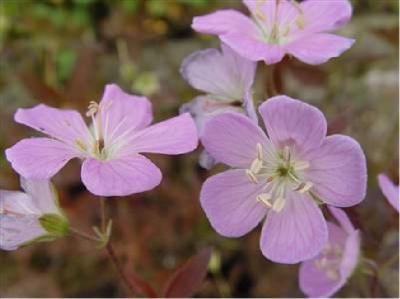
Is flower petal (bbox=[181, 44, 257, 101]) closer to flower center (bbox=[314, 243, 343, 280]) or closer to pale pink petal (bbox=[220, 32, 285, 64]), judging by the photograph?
pale pink petal (bbox=[220, 32, 285, 64])

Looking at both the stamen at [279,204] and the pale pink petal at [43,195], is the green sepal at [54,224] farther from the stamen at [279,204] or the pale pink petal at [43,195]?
the stamen at [279,204]

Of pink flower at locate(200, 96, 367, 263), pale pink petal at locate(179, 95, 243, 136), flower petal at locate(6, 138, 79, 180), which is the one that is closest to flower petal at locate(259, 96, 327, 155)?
pink flower at locate(200, 96, 367, 263)

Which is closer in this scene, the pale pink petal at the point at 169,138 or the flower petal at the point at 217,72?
the pale pink petal at the point at 169,138

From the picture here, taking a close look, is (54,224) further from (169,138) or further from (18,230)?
(169,138)

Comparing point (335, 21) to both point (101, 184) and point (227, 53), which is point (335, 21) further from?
point (101, 184)

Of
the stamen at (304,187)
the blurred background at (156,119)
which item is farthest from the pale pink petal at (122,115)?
the blurred background at (156,119)

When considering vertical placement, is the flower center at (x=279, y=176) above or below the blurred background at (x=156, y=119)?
above

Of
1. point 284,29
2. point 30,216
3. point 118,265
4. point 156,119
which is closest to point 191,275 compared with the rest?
point 118,265
